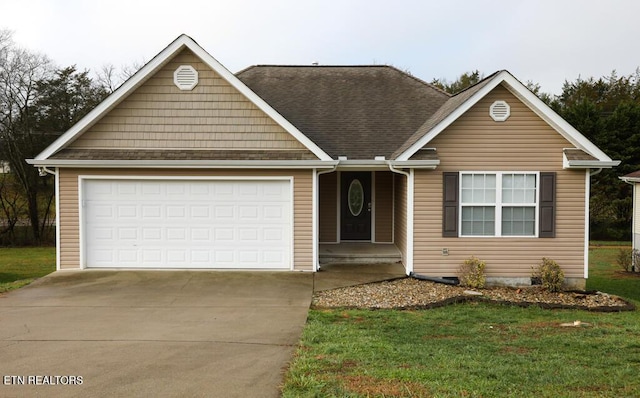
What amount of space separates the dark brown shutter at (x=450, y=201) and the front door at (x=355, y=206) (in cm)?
342

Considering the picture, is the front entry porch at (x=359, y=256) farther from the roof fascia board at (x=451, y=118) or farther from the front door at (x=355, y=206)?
the roof fascia board at (x=451, y=118)

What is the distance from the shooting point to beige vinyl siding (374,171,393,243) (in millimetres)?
14438

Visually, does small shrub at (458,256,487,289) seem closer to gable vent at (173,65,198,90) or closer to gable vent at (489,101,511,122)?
gable vent at (489,101,511,122)

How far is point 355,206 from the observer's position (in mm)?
14570

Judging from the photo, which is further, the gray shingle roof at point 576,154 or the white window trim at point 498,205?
the white window trim at point 498,205

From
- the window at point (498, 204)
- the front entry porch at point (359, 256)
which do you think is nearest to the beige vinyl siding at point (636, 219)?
the window at point (498, 204)

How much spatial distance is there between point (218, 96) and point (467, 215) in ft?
20.4

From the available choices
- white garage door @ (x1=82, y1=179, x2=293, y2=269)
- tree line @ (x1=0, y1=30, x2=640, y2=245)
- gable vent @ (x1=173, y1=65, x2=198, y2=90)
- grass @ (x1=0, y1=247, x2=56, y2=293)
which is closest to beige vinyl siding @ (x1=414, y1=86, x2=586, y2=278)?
white garage door @ (x1=82, y1=179, x2=293, y2=269)

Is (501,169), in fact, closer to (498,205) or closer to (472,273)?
(498,205)

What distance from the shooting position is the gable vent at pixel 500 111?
11211 millimetres

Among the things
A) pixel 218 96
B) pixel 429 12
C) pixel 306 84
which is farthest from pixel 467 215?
pixel 429 12

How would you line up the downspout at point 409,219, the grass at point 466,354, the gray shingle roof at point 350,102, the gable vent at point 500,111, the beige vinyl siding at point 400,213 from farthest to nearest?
the gray shingle roof at point 350,102
the beige vinyl siding at point 400,213
the downspout at point 409,219
the gable vent at point 500,111
the grass at point 466,354

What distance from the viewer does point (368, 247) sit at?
44.9ft

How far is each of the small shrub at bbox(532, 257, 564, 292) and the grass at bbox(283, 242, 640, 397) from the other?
1.83 meters
